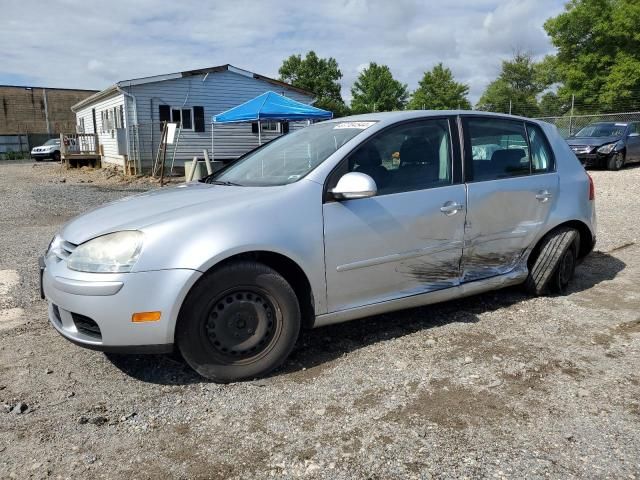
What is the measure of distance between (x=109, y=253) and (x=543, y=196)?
3291 millimetres

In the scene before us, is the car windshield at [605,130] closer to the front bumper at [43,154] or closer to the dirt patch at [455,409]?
the dirt patch at [455,409]

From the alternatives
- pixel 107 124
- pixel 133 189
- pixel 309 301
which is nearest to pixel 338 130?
pixel 309 301

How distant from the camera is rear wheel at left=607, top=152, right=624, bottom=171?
15.5 meters

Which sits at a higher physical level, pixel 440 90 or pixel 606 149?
pixel 440 90

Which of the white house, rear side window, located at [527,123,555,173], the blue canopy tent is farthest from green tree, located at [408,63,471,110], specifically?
rear side window, located at [527,123,555,173]

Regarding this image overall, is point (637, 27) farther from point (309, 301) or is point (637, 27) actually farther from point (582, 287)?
point (309, 301)

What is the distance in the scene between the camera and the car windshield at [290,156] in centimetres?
347

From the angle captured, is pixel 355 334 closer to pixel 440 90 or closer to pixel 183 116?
pixel 183 116

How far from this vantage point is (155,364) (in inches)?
131

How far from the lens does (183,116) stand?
20.2 metres

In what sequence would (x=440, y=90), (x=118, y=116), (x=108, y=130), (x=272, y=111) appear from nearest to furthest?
1. (x=272, y=111)
2. (x=118, y=116)
3. (x=108, y=130)
4. (x=440, y=90)

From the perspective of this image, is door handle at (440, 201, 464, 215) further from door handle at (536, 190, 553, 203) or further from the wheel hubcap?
the wheel hubcap

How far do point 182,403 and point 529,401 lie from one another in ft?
6.16

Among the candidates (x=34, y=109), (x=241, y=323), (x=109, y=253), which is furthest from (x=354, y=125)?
(x=34, y=109)
